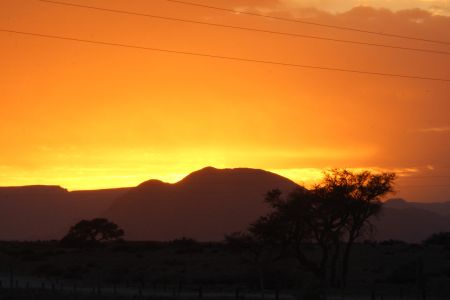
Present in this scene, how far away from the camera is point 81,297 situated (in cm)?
5291

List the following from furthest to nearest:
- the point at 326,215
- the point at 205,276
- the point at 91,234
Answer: the point at 91,234
the point at 205,276
the point at 326,215

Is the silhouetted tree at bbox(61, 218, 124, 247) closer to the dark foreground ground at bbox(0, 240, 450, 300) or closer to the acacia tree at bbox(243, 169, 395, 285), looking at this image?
the dark foreground ground at bbox(0, 240, 450, 300)

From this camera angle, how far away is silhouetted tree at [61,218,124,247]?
13539 cm

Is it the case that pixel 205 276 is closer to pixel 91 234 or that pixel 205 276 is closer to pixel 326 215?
pixel 326 215

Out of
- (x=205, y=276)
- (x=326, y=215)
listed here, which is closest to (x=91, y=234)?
(x=205, y=276)

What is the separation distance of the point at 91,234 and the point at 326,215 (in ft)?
278

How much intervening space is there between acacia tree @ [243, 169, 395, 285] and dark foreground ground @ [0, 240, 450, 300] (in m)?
2.48

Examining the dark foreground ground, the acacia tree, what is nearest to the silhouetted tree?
the dark foreground ground

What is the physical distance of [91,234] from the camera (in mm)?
139250

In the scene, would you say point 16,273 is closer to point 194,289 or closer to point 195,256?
point 195,256

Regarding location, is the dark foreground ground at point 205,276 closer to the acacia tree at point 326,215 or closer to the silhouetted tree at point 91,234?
the acacia tree at point 326,215

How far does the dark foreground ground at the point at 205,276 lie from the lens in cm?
5381

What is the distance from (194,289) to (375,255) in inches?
1501

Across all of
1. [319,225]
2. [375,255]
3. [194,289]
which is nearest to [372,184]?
[319,225]
